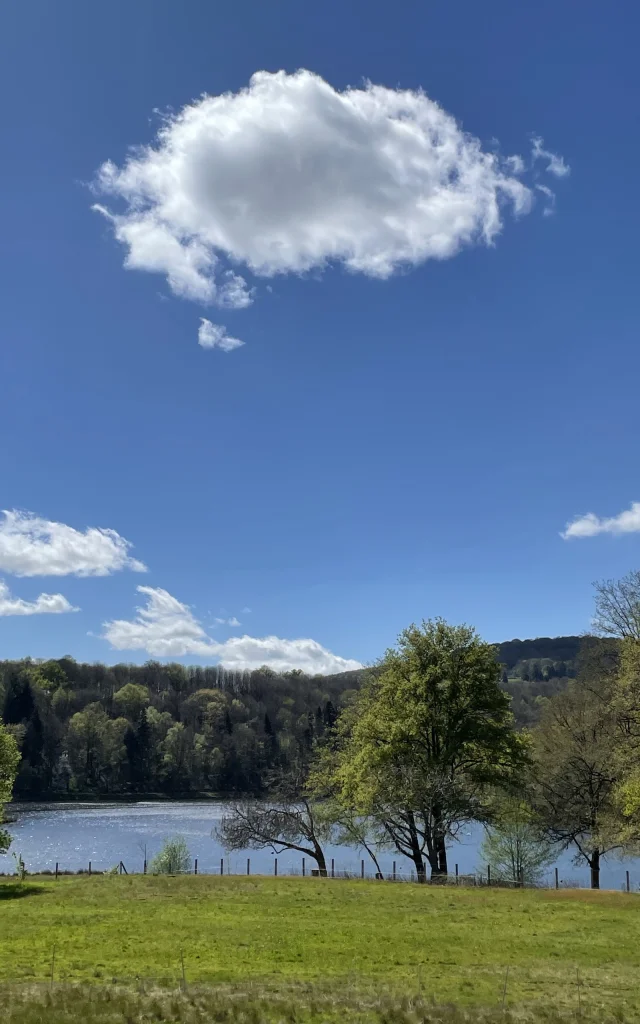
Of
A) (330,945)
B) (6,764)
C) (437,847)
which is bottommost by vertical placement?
(437,847)

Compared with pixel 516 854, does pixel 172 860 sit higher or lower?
lower

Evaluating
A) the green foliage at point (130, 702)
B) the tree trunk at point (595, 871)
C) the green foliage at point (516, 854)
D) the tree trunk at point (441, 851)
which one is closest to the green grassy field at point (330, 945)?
the tree trunk at point (441, 851)

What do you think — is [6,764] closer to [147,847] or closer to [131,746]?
[147,847]

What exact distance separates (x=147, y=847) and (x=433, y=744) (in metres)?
46.0

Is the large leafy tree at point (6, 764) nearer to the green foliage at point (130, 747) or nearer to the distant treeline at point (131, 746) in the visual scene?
the green foliage at point (130, 747)

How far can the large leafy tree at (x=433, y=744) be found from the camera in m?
38.7

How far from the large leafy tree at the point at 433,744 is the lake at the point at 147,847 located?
9838 mm

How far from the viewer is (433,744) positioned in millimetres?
40719

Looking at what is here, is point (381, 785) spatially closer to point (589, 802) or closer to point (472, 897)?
point (472, 897)

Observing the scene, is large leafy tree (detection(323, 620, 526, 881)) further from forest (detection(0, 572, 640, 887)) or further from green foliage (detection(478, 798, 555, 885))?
green foliage (detection(478, 798, 555, 885))

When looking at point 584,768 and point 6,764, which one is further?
point 584,768

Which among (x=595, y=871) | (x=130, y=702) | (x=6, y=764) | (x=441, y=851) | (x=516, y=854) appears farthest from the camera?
(x=130, y=702)

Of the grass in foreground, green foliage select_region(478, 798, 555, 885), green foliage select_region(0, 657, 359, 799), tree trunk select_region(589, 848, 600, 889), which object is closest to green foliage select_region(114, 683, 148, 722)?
green foliage select_region(0, 657, 359, 799)

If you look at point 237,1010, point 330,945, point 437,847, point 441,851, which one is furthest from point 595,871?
point 237,1010
